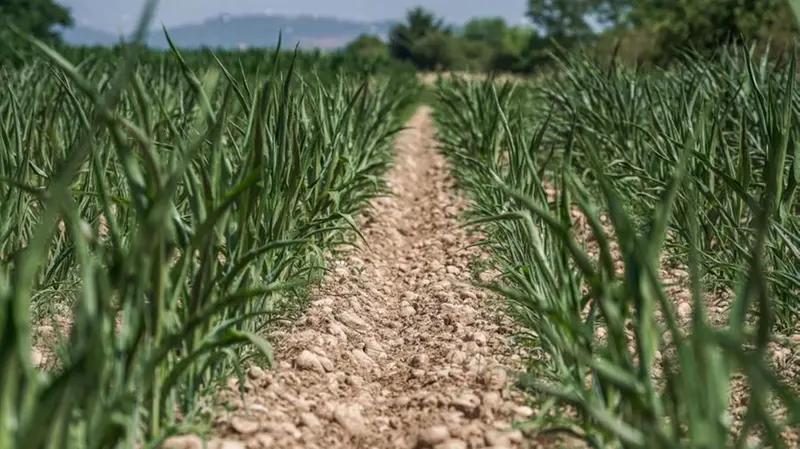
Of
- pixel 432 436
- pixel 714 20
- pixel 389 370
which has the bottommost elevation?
pixel 389 370

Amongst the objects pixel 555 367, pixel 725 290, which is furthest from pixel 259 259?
pixel 725 290

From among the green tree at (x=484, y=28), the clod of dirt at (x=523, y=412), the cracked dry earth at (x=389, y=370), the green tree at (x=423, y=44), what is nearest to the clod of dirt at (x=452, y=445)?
the cracked dry earth at (x=389, y=370)

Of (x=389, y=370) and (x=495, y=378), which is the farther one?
(x=389, y=370)

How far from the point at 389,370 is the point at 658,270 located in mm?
1292

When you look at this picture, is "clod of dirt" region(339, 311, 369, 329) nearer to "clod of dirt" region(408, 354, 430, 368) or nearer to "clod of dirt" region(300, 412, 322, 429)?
"clod of dirt" region(408, 354, 430, 368)

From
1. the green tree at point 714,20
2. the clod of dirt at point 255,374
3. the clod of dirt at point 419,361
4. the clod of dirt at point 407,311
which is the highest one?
the green tree at point 714,20

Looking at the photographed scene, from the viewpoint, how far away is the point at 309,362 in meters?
2.24

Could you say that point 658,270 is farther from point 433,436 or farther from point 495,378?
point 433,436

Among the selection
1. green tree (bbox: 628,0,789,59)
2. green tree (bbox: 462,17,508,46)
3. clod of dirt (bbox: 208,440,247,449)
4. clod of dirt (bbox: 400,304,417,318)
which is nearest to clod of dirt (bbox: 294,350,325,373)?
clod of dirt (bbox: 208,440,247,449)

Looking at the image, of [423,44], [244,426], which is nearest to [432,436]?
[244,426]

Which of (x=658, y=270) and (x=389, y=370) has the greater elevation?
(x=658, y=270)

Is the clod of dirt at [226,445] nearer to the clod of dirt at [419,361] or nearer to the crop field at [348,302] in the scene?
the crop field at [348,302]


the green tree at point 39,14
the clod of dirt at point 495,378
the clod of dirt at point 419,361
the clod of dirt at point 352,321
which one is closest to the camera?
the clod of dirt at point 495,378

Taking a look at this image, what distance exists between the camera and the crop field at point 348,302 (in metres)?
1.28
